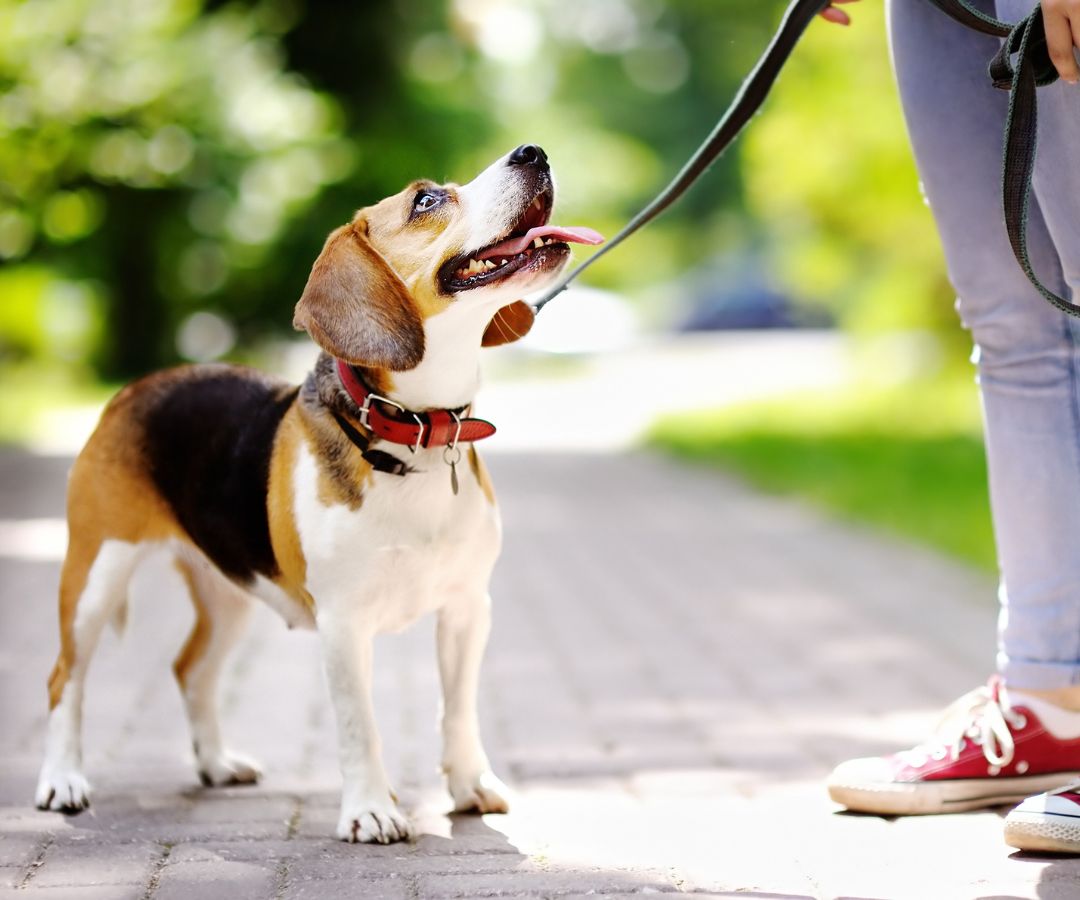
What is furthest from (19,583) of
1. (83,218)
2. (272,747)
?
(83,218)

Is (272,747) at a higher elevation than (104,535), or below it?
below

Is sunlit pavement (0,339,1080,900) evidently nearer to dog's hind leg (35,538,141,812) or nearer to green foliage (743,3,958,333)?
dog's hind leg (35,538,141,812)

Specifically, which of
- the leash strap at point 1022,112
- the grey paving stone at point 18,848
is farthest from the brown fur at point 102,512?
the leash strap at point 1022,112

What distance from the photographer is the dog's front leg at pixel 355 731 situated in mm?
3355

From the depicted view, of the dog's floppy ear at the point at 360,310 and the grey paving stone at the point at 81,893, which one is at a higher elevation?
the dog's floppy ear at the point at 360,310

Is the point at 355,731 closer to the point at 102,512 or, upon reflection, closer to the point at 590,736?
the point at 102,512

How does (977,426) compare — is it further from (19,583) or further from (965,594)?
(19,583)

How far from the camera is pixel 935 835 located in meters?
3.35

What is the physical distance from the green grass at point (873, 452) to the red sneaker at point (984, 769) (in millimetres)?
4281

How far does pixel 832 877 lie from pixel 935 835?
42 centimetres

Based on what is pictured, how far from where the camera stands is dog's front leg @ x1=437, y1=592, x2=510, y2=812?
3629 mm

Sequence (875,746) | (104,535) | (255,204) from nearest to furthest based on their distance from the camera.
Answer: (104,535) < (875,746) < (255,204)

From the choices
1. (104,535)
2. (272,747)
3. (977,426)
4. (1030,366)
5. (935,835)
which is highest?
(1030,366)

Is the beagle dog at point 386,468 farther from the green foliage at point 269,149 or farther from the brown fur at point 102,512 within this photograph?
the green foliage at point 269,149
